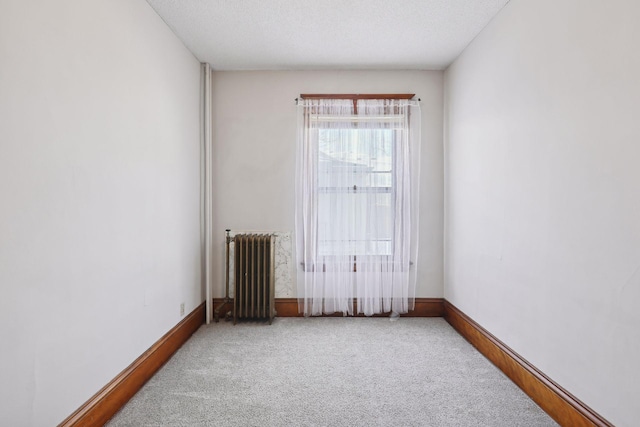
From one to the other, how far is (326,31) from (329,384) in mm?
2682

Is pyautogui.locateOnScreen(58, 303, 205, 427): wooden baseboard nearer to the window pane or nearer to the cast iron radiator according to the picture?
the cast iron radiator

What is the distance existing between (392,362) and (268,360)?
932mm

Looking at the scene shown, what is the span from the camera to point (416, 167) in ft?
13.1

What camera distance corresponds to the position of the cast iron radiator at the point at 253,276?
3.75 meters

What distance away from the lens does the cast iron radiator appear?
3.75 meters

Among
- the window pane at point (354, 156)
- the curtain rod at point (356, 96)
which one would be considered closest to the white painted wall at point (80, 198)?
the curtain rod at point (356, 96)

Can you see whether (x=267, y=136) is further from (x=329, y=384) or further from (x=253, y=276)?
(x=329, y=384)

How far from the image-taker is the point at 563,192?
2.03 metres

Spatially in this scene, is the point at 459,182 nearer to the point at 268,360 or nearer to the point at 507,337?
the point at 507,337

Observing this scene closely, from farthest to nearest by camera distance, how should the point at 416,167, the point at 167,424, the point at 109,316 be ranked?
the point at 416,167 < the point at 109,316 < the point at 167,424

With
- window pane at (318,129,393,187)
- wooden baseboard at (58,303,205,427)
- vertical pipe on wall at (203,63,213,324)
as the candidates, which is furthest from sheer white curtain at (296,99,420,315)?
wooden baseboard at (58,303,205,427)

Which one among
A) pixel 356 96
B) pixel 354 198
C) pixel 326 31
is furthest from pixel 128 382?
pixel 356 96

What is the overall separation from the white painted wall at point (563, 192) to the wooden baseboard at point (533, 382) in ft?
0.17

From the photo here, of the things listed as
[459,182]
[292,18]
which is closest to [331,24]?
[292,18]
